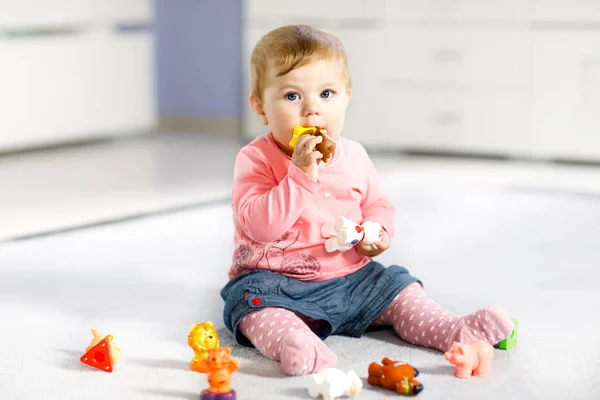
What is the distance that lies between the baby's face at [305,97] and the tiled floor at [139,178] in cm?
92

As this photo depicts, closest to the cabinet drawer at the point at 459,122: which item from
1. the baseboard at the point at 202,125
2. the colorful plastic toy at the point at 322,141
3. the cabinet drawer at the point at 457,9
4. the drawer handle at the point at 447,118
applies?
the drawer handle at the point at 447,118

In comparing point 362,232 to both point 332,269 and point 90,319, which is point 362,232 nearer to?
point 332,269

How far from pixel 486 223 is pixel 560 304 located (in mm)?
622

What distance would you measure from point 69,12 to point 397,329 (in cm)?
227

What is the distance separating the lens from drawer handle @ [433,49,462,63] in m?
3.16

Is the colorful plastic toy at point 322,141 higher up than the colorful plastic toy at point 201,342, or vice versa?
the colorful plastic toy at point 322,141

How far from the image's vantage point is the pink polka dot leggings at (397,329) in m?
1.23

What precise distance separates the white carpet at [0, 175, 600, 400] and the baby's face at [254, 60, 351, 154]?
12.2 inches

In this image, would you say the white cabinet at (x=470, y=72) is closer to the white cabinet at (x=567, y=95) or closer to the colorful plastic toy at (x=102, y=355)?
the white cabinet at (x=567, y=95)

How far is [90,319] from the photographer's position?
150cm

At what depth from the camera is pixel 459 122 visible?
320 cm

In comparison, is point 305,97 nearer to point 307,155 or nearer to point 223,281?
point 307,155

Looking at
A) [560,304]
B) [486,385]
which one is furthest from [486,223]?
[486,385]

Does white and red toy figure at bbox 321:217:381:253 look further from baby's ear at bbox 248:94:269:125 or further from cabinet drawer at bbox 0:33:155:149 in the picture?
cabinet drawer at bbox 0:33:155:149
